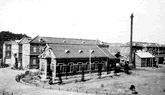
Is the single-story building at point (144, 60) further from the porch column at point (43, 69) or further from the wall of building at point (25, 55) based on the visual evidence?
the wall of building at point (25, 55)

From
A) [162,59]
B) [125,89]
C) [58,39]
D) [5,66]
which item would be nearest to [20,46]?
[5,66]

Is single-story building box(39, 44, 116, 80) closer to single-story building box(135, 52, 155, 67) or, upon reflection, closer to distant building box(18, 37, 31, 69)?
distant building box(18, 37, 31, 69)

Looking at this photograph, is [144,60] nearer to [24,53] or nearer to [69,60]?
[69,60]

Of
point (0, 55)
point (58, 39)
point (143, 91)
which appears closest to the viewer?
point (143, 91)

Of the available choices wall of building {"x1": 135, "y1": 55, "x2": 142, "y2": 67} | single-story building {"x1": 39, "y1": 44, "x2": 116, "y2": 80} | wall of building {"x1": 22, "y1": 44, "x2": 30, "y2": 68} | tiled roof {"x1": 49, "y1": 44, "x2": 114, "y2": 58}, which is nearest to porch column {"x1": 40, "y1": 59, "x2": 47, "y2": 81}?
single-story building {"x1": 39, "y1": 44, "x2": 116, "y2": 80}

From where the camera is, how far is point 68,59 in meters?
36.0

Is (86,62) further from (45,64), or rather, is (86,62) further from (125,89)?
(125,89)

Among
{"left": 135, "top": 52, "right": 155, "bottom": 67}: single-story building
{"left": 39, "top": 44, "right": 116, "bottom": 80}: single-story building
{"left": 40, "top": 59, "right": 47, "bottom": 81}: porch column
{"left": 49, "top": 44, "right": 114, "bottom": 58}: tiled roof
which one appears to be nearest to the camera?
{"left": 39, "top": 44, "right": 116, "bottom": 80}: single-story building

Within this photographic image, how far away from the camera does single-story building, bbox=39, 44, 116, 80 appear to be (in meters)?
34.9

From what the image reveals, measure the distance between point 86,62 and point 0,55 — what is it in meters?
60.1

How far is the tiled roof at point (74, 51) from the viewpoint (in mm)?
36094

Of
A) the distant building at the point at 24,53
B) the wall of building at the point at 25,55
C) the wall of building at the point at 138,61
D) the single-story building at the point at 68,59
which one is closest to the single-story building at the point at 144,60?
the wall of building at the point at 138,61

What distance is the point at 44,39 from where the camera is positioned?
5288 cm

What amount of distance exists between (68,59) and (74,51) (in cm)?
356
